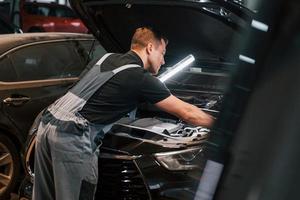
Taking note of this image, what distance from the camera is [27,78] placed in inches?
209

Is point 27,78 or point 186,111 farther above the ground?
point 186,111

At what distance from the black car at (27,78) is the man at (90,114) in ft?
5.77

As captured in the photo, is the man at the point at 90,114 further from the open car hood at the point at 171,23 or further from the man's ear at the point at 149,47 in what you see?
the open car hood at the point at 171,23

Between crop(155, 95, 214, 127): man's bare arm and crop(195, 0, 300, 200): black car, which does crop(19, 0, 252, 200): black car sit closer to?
crop(155, 95, 214, 127): man's bare arm

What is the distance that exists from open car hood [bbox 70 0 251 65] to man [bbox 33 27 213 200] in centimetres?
53

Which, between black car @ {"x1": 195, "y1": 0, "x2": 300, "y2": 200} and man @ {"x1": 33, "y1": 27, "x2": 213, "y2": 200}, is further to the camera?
man @ {"x1": 33, "y1": 27, "x2": 213, "y2": 200}

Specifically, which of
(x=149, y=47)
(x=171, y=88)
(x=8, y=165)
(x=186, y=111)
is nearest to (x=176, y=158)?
(x=186, y=111)

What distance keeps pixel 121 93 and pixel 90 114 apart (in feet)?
0.73

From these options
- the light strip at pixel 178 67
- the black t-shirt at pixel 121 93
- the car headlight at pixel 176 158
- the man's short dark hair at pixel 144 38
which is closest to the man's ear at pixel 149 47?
the man's short dark hair at pixel 144 38

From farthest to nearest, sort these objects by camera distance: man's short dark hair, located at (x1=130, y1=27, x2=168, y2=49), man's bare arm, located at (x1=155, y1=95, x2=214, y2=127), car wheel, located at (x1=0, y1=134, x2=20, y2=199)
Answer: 1. car wheel, located at (x1=0, y1=134, x2=20, y2=199)
2. man's short dark hair, located at (x1=130, y1=27, x2=168, y2=49)
3. man's bare arm, located at (x1=155, y1=95, x2=214, y2=127)

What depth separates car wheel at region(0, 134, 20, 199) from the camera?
504 cm

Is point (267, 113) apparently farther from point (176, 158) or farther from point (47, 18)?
point (47, 18)

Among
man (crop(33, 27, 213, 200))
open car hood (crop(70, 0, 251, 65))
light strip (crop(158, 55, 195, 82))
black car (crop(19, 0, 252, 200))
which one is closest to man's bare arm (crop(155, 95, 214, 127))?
man (crop(33, 27, 213, 200))

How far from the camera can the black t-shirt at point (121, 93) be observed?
3.20 meters
